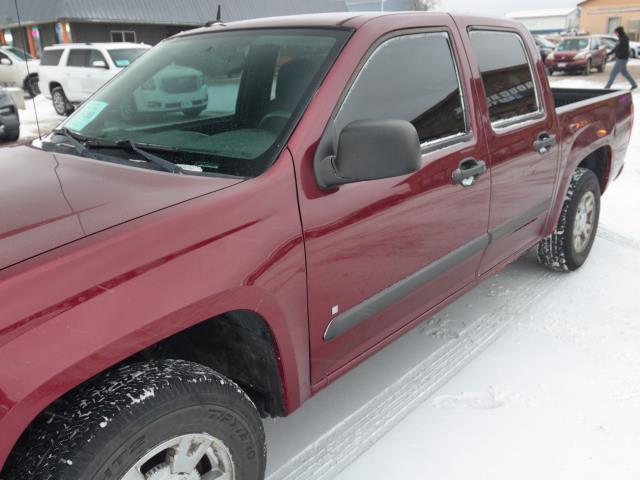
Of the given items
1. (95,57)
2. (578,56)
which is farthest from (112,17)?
(578,56)

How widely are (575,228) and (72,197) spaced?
339 centimetres

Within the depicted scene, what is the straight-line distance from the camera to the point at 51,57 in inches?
582

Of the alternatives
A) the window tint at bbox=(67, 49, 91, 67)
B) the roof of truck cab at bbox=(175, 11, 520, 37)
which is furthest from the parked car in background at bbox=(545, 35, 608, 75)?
the roof of truck cab at bbox=(175, 11, 520, 37)

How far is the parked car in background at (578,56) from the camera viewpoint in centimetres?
2288

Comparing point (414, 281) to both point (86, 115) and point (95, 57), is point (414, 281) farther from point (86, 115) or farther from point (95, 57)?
point (95, 57)

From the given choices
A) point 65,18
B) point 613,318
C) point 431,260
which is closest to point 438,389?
point 431,260

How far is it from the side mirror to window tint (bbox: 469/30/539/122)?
119cm

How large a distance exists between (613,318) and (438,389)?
139cm

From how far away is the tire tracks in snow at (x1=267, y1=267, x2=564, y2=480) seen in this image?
2357 mm

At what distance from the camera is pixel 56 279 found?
1369 mm

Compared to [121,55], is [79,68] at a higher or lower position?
lower

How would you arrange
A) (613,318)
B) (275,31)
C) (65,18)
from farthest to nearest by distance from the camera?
(65,18) < (613,318) < (275,31)

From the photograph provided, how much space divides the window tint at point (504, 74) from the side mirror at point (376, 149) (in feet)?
3.92

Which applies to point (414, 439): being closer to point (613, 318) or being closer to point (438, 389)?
point (438, 389)
